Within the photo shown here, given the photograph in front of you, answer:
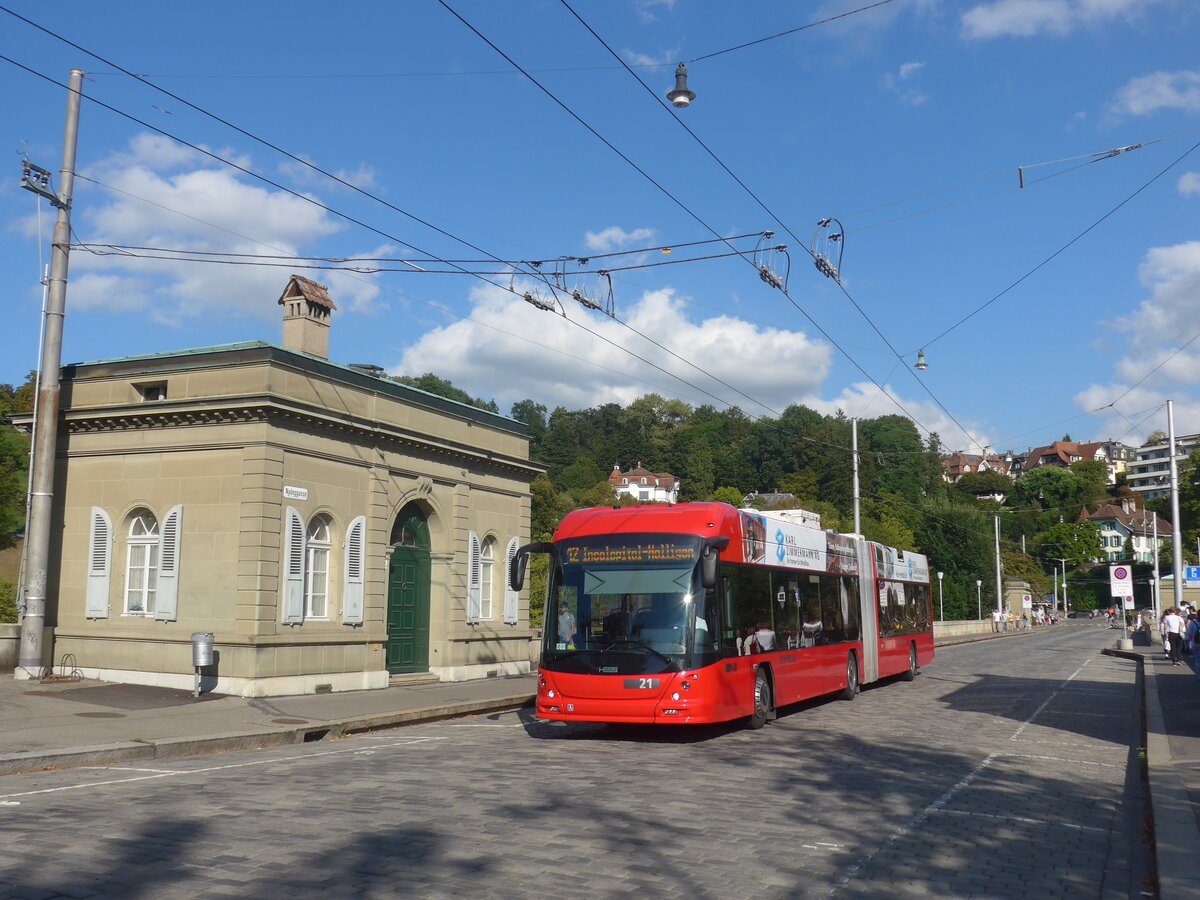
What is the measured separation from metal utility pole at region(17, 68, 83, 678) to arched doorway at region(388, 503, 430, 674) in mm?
6209

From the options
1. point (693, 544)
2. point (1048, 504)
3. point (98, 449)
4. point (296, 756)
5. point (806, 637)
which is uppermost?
point (1048, 504)

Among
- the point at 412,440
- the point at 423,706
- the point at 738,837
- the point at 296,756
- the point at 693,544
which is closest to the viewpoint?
the point at 738,837

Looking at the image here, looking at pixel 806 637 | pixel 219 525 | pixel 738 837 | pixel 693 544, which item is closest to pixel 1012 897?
pixel 738 837

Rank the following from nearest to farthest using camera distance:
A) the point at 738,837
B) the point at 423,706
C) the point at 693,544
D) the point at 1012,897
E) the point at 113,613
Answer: the point at 1012,897 → the point at 738,837 → the point at 693,544 → the point at 423,706 → the point at 113,613

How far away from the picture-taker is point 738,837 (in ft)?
26.4

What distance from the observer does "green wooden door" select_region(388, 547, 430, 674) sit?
72.3ft

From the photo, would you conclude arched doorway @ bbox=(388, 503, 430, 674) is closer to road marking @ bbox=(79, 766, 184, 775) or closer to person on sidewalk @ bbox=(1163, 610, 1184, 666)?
road marking @ bbox=(79, 766, 184, 775)

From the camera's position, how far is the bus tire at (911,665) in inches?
1039

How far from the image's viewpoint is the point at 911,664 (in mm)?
26562

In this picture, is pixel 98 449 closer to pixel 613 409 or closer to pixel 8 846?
pixel 8 846

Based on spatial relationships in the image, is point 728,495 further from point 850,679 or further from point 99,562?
point 99,562

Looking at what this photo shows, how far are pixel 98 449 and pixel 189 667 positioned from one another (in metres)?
4.71

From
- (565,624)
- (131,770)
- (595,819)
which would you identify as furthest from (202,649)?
(595,819)

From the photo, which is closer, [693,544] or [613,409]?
[693,544]
